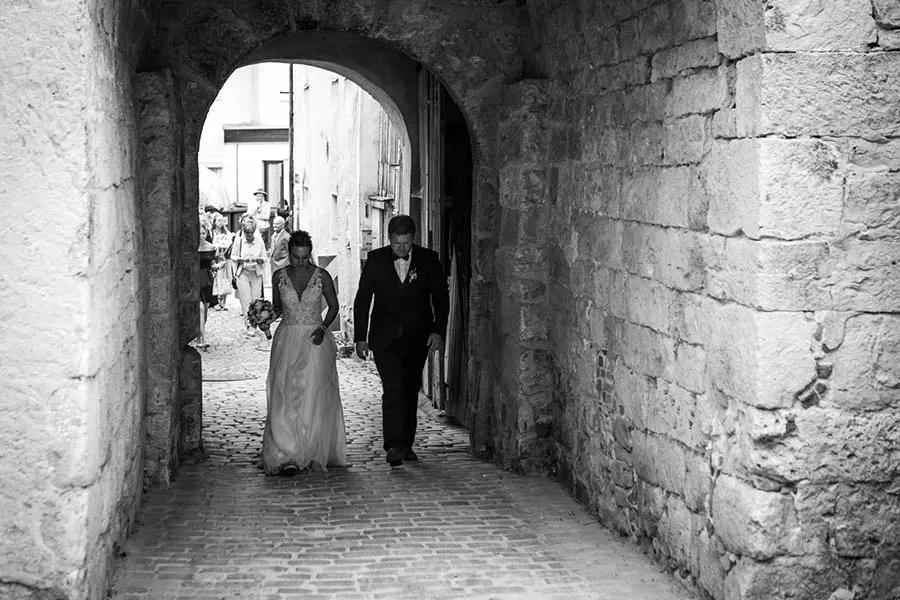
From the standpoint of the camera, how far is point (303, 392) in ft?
27.3

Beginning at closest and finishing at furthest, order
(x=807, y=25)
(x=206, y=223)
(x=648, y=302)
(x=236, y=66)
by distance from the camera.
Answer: (x=807, y=25)
(x=648, y=302)
(x=236, y=66)
(x=206, y=223)

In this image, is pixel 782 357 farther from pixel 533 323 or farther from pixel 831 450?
pixel 533 323

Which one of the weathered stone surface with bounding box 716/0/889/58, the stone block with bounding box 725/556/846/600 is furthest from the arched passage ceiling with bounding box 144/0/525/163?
the stone block with bounding box 725/556/846/600

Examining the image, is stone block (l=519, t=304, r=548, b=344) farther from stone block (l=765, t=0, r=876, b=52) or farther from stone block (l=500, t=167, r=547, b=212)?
stone block (l=765, t=0, r=876, b=52)

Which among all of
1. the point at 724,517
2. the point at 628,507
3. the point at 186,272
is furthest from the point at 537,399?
the point at 724,517

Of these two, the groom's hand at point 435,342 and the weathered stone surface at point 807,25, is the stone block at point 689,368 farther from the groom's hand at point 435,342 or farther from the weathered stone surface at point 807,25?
the groom's hand at point 435,342

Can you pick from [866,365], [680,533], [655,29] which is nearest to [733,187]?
[866,365]

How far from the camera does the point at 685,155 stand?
5.42 metres

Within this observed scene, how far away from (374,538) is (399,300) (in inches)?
96.4

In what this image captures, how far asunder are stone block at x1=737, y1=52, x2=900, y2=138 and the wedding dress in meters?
4.23

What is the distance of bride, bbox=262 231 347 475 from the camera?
27.0 ft

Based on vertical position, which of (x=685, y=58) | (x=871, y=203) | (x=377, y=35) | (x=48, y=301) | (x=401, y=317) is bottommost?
(x=401, y=317)

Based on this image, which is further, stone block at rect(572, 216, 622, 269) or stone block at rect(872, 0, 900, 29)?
stone block at rect(572, 216, 622, 269)

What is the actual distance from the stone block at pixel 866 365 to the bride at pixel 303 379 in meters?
4.10
